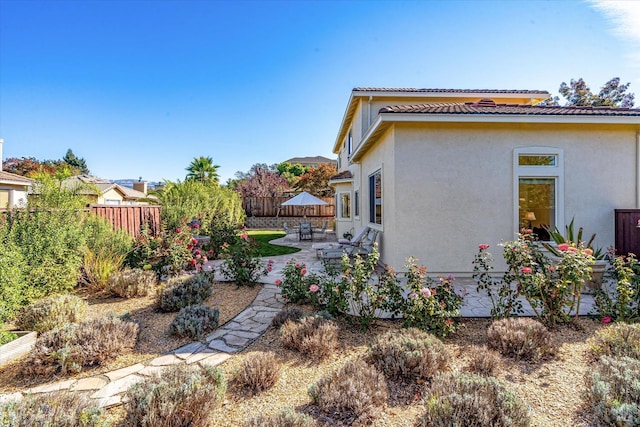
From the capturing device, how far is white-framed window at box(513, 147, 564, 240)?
7.32 m

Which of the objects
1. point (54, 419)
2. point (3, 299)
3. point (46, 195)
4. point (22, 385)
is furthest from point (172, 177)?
point (54, 419)

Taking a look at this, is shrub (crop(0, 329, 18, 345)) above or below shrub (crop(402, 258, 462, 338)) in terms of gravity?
below

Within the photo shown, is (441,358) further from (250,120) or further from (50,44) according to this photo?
(250,120)

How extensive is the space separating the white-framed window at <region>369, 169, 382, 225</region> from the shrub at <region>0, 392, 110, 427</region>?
25.0 feet

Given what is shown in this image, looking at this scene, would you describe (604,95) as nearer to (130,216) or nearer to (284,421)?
(284,421)

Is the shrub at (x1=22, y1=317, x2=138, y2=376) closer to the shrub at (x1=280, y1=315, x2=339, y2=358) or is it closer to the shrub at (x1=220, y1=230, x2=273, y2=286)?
the shrub at (x1=280, y1=315, x2=339, y2=358)

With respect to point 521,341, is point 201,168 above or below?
above

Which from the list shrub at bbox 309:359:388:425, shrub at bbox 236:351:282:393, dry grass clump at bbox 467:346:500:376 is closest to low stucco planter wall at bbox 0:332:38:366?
Answer: shrub at bbox 236:351:282:393

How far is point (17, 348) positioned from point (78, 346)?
1028mm

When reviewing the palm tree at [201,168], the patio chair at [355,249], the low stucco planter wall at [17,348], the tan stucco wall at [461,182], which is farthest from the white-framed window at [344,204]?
the palm tree at [201,168]

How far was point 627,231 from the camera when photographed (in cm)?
722

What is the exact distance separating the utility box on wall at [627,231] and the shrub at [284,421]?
908 centimetres

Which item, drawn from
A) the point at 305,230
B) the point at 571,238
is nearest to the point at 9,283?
the point at 571,238

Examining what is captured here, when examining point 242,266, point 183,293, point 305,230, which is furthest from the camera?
point 305,230
